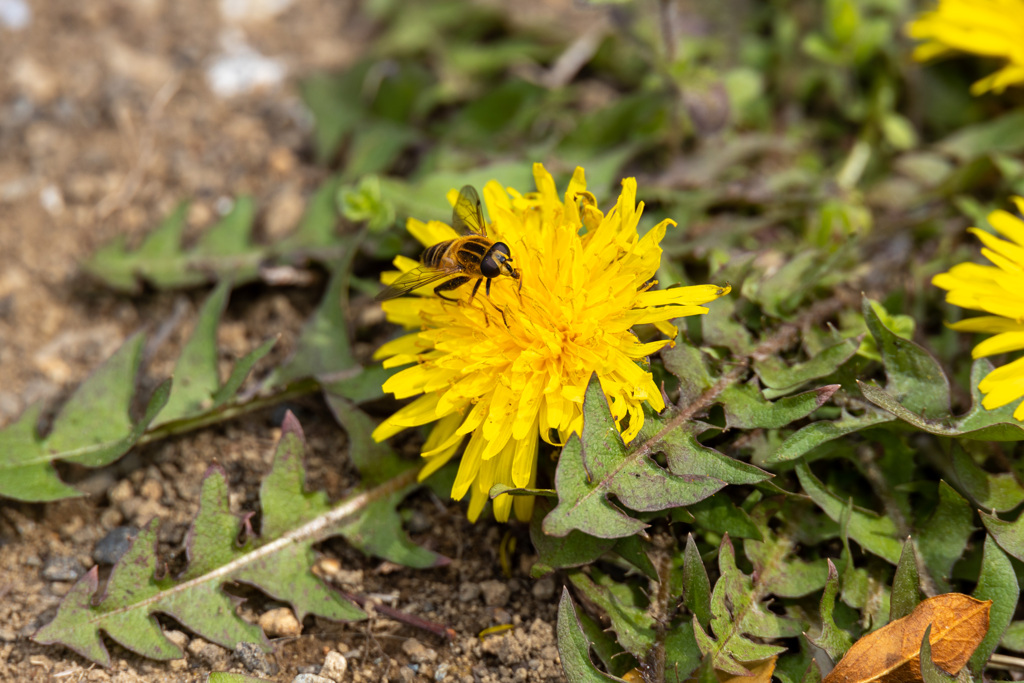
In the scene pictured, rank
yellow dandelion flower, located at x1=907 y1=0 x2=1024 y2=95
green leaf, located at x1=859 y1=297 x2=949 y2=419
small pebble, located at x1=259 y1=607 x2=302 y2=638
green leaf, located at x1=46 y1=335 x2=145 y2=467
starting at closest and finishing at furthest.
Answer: green leaf, located at x1=859 y1=297 x2=949 y2=419
small pebble, located at x1=259 y1=607 x2=302 y2=638
green leaf, located at x1=46 y1=335 x2=145 y2=467
yellow dandelion flower, located at x1=907 y1=0 x2=1024 y2=95

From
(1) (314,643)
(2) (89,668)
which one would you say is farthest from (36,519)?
(1) (314,643)

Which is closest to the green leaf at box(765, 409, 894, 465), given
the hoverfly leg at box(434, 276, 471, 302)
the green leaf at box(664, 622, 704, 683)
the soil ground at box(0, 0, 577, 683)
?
the green leaf at box(664, 622, 704, 683)

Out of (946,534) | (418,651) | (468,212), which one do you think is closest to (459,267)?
(468,212)

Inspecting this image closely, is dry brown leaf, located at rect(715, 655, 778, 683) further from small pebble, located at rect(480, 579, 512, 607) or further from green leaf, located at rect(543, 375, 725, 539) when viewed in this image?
small pebble, located at rect(480, 579, 512, 607)

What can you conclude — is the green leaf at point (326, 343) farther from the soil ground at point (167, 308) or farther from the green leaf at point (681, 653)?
the green leaf at point (681, 653)

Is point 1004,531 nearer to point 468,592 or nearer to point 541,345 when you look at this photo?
point 541,345

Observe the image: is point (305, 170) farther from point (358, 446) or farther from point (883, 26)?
point (883, 26)

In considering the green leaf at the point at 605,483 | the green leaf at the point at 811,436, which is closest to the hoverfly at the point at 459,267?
the green leaf at the point at 605,483
